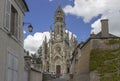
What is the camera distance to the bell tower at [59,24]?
92.2 m

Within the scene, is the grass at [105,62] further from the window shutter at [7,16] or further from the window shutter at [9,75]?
the window shutter at [7,16]

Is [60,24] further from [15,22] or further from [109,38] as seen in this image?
[15,22]

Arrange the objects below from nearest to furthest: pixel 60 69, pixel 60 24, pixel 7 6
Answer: pixel 7 6, pixel 60 69, pixel 60 24

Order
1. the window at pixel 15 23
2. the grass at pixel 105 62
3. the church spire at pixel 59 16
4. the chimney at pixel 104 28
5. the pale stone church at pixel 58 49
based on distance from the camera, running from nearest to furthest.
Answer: the window at pixel 15 23 → the grass at pixel 105 62 → the chimney at pixel 104 28 → the pale stone church at pixel 58 49 → the church spire at pixel 59 16

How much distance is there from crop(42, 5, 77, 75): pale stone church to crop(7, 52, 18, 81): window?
73.1 meters

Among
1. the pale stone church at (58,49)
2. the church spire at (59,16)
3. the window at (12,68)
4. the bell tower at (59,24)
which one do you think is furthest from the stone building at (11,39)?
the church spire at (59,16)

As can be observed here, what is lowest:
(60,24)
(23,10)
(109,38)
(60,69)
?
(60,69)

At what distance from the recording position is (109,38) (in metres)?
19.1

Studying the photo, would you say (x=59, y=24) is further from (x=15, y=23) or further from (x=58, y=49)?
(x=15, y=23)

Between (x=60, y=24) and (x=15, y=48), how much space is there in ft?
264

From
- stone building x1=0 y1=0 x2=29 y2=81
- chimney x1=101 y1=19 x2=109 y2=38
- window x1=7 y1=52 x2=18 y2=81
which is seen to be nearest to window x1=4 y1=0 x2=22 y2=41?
stone building x1=0 y1=0 x2=29 y2=81

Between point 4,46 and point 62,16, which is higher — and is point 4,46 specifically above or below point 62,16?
below

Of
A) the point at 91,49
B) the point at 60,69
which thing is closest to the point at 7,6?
the point at 91,49

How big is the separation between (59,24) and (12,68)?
81.4 meters
